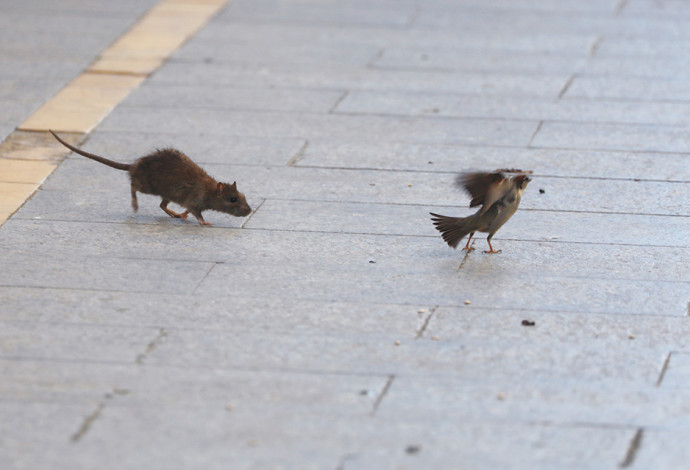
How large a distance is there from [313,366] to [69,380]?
46.3 inches

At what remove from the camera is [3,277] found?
653 cm

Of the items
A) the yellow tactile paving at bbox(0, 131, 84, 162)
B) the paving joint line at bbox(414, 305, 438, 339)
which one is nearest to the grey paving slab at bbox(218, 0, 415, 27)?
the yellow tactile paving at bbox(0, 131, 84, 162)

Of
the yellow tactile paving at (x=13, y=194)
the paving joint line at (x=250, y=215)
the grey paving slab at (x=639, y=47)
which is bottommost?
the grey paving slab at (x=639, y=47)

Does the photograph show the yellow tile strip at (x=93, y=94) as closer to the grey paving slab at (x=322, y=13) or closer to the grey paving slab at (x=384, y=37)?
the grey paving slab at (x=322, y=13)

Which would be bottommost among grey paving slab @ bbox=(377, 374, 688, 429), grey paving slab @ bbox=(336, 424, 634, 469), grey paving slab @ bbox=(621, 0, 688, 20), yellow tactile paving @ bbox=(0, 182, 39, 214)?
grey paving slab @ bbox=(621, 0, 688, 20)

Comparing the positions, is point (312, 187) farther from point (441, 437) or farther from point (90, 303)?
point (441, 437)

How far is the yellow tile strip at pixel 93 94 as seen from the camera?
8.40m

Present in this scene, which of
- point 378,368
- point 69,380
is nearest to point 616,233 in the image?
point 378,368

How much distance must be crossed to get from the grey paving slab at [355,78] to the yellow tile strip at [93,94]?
1.44ft

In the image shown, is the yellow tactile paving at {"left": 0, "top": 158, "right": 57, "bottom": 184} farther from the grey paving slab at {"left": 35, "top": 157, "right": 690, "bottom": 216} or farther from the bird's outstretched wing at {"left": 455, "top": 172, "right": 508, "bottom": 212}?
the bird's outstretched wing at {"left": 455, "top": 172, "right": 508, "bottom": 212}

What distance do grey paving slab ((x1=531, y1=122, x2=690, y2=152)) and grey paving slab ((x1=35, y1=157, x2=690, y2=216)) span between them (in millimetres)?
825

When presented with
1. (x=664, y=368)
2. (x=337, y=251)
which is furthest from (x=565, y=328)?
(x=337, y=251)

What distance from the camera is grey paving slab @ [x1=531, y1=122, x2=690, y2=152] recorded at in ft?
29.8

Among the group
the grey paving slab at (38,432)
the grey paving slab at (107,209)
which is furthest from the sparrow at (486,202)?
the grey paving slab at (38,432)
